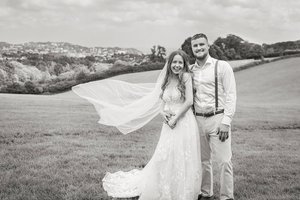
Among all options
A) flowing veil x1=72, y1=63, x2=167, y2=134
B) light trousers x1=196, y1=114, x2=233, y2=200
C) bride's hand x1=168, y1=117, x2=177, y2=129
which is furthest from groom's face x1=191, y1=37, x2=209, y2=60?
flowing veil x1=72, y1=63, x2=167, y2=134

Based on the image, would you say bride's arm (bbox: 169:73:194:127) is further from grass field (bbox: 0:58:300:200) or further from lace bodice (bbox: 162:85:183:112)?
grass field (bbox: 0:58:300:200)

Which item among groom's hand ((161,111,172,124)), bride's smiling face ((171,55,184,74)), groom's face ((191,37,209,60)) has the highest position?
groom's face ((191,37,209,60))

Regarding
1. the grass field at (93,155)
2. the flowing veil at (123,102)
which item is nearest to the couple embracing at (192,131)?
the flowing veil at (123,102)

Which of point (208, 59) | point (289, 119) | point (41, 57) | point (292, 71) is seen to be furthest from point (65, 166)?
point (41, 57)

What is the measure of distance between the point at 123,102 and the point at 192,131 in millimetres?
1880

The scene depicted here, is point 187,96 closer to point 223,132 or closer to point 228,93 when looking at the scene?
point 228,93

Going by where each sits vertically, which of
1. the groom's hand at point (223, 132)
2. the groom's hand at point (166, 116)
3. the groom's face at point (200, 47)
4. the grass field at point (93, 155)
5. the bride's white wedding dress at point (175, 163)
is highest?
the groom's face at point (200, 47)

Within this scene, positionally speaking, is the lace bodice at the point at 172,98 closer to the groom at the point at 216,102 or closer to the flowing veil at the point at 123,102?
the groom at the point at 216,102

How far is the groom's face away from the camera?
566cm

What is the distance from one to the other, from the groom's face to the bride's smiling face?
1.07 feet

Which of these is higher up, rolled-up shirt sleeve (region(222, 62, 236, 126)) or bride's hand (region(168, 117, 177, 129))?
rolled-up shirt sleeve (region(222, 62, 236, 126))

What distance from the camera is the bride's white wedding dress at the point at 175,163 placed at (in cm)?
590

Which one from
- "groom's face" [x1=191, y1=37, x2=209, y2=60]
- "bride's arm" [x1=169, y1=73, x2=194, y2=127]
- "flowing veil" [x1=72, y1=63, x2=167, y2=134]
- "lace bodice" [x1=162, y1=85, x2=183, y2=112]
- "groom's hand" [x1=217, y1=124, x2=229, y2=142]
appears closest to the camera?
"groom's hand" [x1=217, y1=124, x2=229, y2=142]

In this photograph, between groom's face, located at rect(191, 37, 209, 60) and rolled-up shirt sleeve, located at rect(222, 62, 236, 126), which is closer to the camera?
rolled-up shirt sleeve, located at rect(222, 62, 236, 126)
